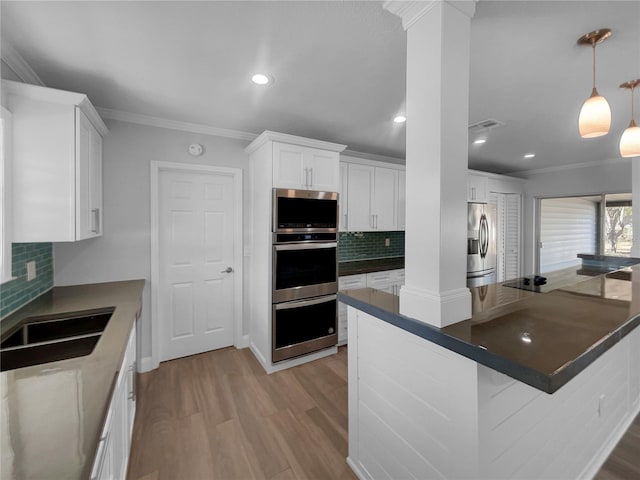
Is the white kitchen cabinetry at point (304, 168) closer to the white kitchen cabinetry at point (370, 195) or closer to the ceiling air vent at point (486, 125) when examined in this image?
the white kitchen cabinetry at point (370, 195)

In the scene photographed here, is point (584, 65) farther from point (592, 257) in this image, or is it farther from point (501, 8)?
point (592, 257)

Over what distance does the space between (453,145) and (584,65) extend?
1558 mm

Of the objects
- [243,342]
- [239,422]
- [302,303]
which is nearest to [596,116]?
[302,303]

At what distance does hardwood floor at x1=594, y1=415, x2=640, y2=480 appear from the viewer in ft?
5.23

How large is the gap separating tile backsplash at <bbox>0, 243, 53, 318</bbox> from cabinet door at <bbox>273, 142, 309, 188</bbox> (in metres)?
1.85

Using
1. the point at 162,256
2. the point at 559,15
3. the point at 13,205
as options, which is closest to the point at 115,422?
the point at 13,205

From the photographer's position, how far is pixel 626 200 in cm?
571

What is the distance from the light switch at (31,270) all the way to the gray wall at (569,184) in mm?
6790

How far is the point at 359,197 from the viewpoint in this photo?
357 cm

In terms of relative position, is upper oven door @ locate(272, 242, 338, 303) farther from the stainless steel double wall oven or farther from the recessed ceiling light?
the recessed ceiling light

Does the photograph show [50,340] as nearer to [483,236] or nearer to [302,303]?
[302,303]

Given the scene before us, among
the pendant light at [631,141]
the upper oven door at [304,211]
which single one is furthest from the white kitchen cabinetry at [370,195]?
the pendant light at [631,141]

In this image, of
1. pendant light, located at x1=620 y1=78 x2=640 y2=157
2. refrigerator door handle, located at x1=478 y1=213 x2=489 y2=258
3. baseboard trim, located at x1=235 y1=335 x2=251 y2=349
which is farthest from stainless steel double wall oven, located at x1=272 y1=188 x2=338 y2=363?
refrigerator door handle, located at x1=478 y1=213 x2=489 y2=258

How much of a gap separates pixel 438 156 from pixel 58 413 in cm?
155
